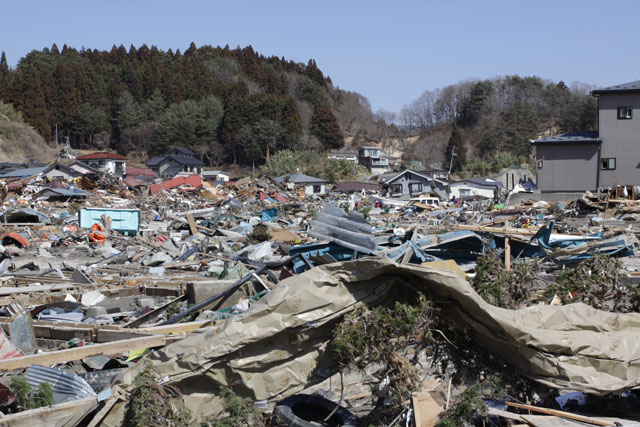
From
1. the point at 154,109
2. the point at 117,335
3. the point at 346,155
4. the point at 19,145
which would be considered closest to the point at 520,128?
the point at 346,155

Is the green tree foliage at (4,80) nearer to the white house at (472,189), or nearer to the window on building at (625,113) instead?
the white house at (472,189)

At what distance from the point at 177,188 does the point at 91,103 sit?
119ft

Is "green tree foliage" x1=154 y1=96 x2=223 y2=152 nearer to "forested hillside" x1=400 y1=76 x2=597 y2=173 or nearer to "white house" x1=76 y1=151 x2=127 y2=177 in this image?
"white house" x1=76 y1=151 x2=127 y2=177

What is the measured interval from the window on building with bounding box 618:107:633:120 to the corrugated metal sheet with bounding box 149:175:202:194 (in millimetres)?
26558

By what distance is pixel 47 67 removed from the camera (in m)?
68.7

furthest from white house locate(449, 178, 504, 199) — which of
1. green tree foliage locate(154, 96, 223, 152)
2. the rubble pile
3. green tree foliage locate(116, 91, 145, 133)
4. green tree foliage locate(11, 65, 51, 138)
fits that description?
green tree foliage locate(11, 65, 51, 138)

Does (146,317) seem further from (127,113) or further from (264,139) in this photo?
(127,113)

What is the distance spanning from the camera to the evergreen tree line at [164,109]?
2437 inches

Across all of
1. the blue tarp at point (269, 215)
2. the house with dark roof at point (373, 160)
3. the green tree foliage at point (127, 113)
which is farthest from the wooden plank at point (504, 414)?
the green tree foliage at point (127, 113)

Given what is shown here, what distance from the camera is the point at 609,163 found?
2966 centimetres

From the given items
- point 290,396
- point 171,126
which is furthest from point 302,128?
point 290,396

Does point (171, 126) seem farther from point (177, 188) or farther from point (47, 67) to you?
point (177, 188)

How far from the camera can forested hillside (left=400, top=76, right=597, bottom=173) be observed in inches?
2376

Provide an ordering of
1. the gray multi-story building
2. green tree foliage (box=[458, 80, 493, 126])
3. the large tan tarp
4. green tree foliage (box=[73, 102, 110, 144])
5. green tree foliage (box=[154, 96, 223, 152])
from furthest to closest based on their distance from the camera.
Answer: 1. green tree foliage (box=[458, 80, 493, 126])
2. green tree foliage (box=[73, 102, 110, 144])
3. green tree foliage (box=[154, 96, 223, 152])
4. the gray multi-story building
5. the large tan tarp
